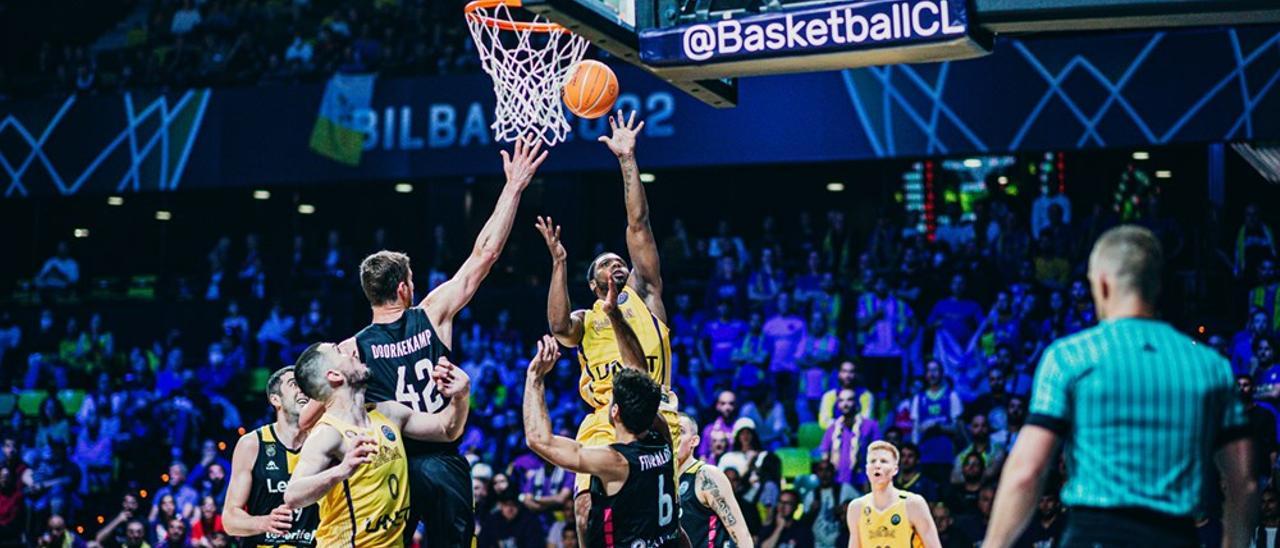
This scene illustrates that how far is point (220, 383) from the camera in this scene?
21.0 meters

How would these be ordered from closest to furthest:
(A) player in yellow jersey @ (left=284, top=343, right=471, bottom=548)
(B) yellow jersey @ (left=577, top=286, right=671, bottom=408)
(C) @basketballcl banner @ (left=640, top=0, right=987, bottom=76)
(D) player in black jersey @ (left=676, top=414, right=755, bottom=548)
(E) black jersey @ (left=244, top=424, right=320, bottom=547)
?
(A) player in yellow jersey @ (left=284, top=343, right=471, bottom=548), (C) @basketballcl banner @ (left=640, top=0, right=987, bottom=76), (E) black jersey @ (left=244, top=424, right=320, bottom=547), (B) yellow jersey @ (left=577, top=286, right=671, bottom=408), (D) player in black jersey @ (left=676, top=414, right=755, bottom=548)

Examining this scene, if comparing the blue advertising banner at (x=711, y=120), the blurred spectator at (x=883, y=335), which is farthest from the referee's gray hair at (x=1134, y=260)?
the blue advertising banner at (x=711, y=120)

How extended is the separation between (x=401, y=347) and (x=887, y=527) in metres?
3.92

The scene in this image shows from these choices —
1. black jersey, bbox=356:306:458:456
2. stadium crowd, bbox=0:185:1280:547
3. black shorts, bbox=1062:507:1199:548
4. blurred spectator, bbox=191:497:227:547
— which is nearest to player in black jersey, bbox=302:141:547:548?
black jersey, bbox=356:306:458:456

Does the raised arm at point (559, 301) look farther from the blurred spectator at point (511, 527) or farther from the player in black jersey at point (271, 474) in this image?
the blurred spectator at point (511, 527)

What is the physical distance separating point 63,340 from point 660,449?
18.2 metres

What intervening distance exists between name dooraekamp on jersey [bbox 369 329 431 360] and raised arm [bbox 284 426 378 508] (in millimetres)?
900

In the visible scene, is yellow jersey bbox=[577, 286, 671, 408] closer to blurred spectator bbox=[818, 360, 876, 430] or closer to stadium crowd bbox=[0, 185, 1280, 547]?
stadium crowd bbox=[0, 185, 1280, 547]

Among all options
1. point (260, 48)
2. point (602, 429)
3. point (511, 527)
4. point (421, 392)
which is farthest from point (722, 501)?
point (260, 48)

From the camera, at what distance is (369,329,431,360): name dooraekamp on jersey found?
25.5 ft

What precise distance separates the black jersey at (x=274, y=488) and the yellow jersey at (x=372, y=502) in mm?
1446

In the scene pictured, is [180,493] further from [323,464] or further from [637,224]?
[323,464]

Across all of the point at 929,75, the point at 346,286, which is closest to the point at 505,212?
the point at 929,75

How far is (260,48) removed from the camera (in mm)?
24109
